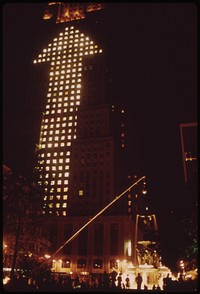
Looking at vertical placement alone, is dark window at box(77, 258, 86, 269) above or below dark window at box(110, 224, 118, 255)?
below

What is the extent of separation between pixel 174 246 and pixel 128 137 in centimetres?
10873

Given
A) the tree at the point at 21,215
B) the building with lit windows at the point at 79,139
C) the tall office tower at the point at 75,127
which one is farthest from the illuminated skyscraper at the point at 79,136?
the tree at the point at 21,215

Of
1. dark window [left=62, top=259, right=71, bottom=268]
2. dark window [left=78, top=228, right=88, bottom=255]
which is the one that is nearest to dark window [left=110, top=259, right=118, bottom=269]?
dark window [left=78, top=228, right=88, bottom=255]

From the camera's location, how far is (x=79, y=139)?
119 metres

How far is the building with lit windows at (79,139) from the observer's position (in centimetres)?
8269

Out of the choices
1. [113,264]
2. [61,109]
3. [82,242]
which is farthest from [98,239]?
[61,109]

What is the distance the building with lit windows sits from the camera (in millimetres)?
82688

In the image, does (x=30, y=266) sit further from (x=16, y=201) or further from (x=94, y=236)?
(x=94, y=236)

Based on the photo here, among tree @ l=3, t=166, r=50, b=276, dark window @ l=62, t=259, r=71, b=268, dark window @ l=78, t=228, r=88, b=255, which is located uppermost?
tree @ l=3, t=166, r=50, b=276

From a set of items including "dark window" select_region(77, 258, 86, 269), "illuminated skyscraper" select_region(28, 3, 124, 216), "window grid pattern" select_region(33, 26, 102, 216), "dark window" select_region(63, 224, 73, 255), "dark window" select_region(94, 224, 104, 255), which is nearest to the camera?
"dark window" select_region(77, 258, 86, 269)

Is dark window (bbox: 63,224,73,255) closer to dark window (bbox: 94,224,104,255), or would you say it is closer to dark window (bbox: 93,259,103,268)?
dark window (bbox: 94,224,104,255)

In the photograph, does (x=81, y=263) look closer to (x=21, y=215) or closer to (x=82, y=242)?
(x=82, y=242)

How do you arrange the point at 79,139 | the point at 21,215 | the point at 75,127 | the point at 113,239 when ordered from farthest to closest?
the point at 75,127, the point at 79,139, the point at 113,239, the point at 21,215

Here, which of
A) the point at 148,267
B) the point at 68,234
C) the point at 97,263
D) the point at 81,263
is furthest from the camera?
the point at 68,234
